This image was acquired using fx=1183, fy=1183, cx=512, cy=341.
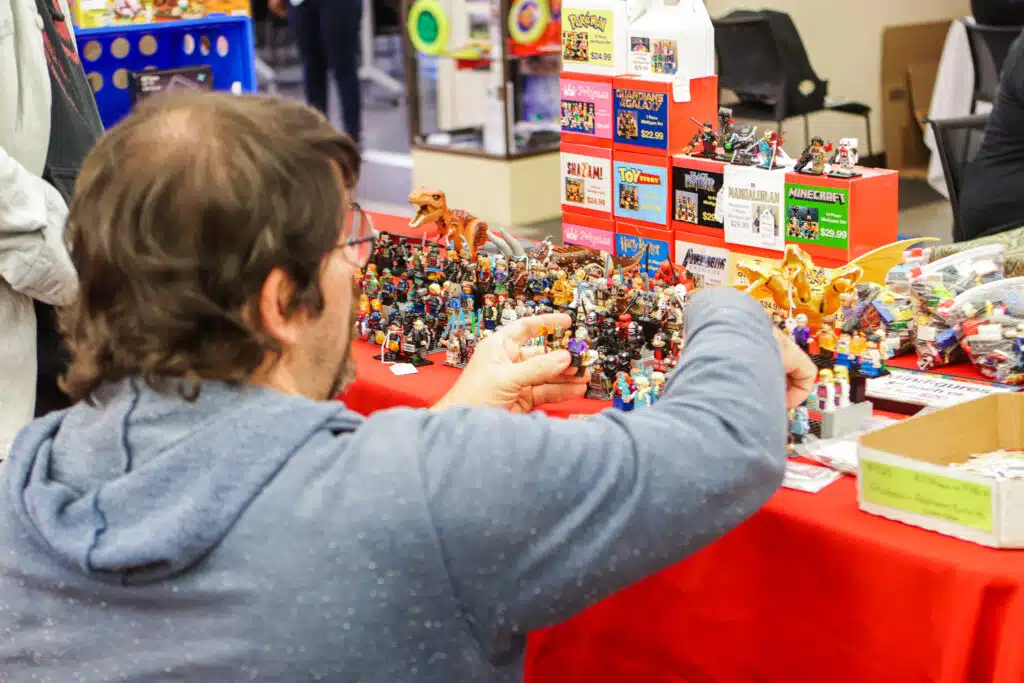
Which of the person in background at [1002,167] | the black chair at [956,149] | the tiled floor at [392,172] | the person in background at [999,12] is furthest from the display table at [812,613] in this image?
the person in background at [999,12]

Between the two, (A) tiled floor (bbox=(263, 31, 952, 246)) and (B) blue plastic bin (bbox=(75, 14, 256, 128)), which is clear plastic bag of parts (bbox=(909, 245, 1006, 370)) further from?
(A) tiled floor (bbox=(263, 31, 952, 246))

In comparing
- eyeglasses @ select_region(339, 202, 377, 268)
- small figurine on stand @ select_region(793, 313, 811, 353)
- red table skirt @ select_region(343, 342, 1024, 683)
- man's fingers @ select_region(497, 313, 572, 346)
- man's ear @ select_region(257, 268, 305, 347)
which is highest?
eyeglasses @ select_region(339, 202, 377, 268)

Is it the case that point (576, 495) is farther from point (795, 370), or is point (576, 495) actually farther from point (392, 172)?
point (392, 172)

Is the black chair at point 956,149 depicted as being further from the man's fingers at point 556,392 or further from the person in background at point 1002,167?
the man's fingers at point 556,392

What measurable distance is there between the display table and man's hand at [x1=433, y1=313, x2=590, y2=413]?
1.06 ft

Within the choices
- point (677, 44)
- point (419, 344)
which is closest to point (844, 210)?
point (677, 44)

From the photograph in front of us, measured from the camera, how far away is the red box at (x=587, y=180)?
2.75 metres

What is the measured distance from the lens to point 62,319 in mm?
1080

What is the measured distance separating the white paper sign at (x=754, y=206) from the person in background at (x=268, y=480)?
56.4 inches

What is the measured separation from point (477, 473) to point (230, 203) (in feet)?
0.91

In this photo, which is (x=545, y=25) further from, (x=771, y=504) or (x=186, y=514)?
(x=186, y=514)

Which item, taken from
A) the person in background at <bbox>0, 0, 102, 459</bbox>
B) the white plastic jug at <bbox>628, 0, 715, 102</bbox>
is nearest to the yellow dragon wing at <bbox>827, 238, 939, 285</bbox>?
the white plastic jug at <bbox>628, 0, 715, 102</bbox>

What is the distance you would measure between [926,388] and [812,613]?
0.53 metres

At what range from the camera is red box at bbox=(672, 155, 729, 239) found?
2.51 m
